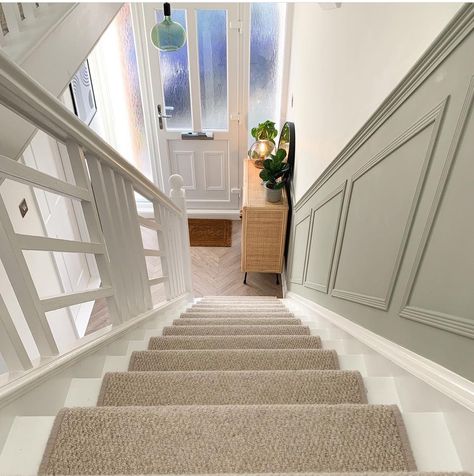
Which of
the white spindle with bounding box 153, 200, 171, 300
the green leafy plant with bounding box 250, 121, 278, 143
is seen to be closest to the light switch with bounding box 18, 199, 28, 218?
the white spindle with bounding box 153, 200, 171, 300

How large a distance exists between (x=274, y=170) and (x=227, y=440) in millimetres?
2527

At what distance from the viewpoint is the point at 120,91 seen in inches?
155

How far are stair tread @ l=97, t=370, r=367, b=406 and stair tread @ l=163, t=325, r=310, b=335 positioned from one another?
2.13 ft

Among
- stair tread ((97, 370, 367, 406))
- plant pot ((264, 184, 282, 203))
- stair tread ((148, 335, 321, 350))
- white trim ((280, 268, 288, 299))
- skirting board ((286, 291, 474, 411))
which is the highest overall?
plant pot ((264, 184, 282, 203))

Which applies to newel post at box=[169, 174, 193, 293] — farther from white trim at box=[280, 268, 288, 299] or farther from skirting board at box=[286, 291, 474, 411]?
skirting board at box=[286, 291, 474, 411]

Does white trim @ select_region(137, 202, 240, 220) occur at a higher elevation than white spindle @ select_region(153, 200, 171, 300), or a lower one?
higher

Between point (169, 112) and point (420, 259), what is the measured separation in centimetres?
352

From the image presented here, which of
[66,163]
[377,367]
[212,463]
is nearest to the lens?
[212,463]

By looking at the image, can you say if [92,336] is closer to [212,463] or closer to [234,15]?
[212,463]

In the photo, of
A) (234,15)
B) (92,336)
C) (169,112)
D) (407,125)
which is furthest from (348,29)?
(169,112)

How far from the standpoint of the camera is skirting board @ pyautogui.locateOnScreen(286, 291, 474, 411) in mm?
829

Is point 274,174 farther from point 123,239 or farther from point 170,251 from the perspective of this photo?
point 123,239

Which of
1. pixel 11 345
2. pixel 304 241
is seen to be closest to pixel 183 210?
pixel 304 241

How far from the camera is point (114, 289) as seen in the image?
4.44 ft
